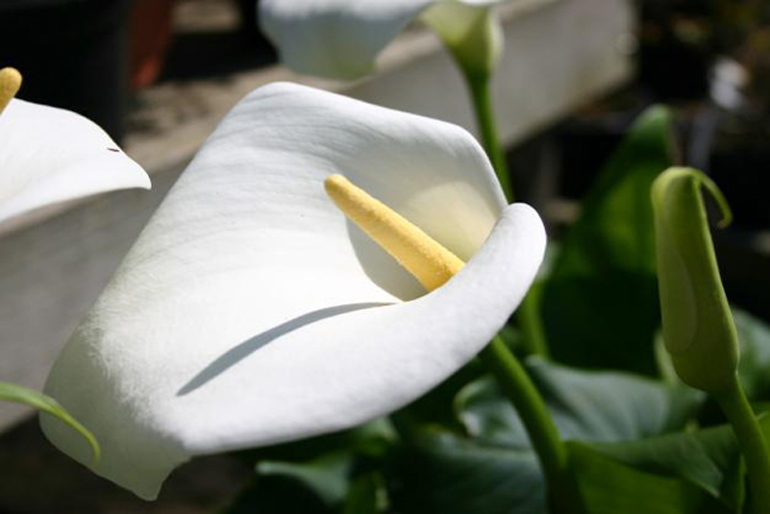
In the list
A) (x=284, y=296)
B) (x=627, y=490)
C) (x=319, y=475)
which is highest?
(x=284, y=296)

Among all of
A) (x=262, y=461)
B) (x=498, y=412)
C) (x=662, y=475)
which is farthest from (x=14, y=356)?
(x=662, y=475)

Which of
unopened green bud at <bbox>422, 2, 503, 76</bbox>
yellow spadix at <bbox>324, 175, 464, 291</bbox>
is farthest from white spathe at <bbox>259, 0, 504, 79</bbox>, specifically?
yellow spadix at <bbox>324, 175, 464, 291</bbox>

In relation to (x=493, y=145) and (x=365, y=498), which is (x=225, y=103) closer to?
(x=493, y=145)

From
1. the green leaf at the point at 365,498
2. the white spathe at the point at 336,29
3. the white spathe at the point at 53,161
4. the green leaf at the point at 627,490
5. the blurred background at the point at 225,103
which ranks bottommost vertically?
the blurred background at the point at 225,103

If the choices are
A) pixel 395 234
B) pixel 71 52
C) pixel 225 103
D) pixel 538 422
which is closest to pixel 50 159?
pixel 395 234

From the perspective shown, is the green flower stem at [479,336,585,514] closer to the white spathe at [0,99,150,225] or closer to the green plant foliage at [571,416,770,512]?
the green plant foliage at [571,416,770,512]

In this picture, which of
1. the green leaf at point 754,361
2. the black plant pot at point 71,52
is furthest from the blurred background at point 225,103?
the green leaf at point 754,361

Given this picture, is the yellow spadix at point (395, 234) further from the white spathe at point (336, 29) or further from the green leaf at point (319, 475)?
the green leaf at point (319, 475)
